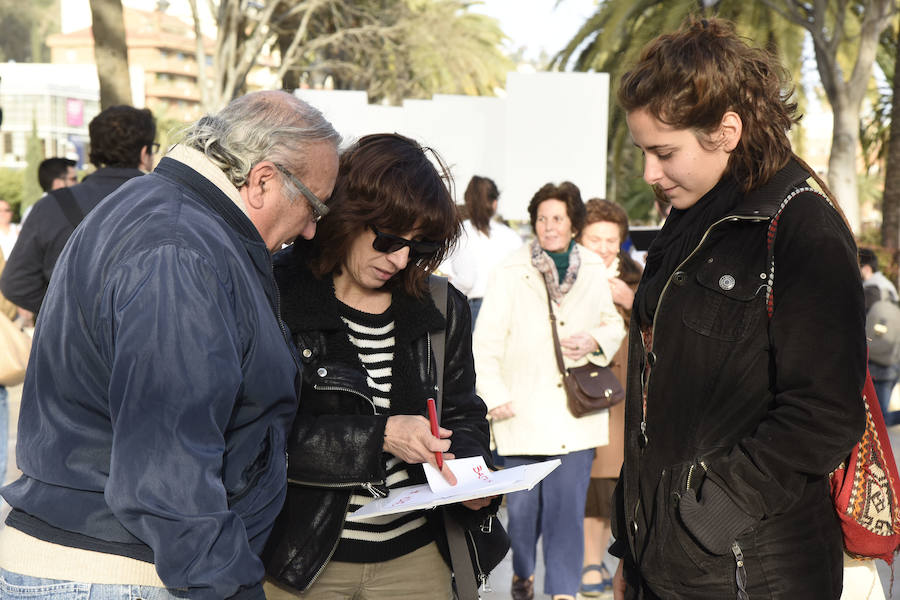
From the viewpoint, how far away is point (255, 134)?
2.18 metres

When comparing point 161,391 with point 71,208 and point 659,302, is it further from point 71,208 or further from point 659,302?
point 71,208

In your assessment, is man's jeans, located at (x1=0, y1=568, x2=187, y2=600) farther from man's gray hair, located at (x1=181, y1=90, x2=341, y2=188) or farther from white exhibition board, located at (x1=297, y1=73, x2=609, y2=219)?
white exhibition board, located at (x1=297, y1=73, x2=609, y2=219)

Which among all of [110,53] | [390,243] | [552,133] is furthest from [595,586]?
[110,53]

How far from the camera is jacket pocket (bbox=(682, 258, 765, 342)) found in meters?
2.20

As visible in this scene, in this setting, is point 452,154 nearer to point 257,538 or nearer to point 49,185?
point 49,185

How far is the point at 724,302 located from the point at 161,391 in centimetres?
118

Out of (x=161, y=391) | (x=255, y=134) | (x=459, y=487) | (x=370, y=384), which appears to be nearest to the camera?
(x=161, y=391)

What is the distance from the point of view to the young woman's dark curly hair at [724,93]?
2238mm

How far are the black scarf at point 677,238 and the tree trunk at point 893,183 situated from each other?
44.3ft

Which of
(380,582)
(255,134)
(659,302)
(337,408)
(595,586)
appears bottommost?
(595,586)

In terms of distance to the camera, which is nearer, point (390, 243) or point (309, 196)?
point (309, 196)

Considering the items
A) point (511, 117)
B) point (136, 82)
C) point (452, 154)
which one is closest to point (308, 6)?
point (452, 154)

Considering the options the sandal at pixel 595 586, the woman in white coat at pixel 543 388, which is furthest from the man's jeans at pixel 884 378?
the woman in white coat at pixel 543 388

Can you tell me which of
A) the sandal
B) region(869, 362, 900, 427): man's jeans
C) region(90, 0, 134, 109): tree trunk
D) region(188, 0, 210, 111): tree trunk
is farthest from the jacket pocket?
region(188, 0, 210, 111): tree trunk
